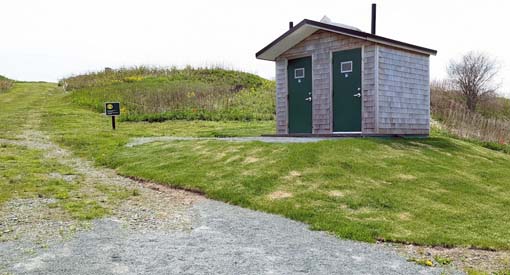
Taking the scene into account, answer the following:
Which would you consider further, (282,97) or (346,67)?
(282,97)

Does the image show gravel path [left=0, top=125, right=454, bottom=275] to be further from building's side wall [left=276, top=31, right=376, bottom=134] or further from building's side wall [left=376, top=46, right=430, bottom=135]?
building's side wall [left=376, top=46, right=430, bottom=135]

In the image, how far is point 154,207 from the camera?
240 inches

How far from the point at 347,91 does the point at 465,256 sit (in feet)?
23.6

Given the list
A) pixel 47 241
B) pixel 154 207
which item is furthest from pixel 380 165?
pixel 47 241

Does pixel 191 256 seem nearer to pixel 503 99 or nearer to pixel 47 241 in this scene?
pixel 47 241

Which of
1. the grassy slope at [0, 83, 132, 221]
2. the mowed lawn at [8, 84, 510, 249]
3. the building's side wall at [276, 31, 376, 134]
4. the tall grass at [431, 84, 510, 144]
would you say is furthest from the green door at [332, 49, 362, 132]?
the tall grass at [431, 84, 510, 144]

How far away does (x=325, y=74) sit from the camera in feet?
37.8

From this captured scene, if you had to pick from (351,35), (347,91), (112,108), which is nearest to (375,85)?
(347,91)

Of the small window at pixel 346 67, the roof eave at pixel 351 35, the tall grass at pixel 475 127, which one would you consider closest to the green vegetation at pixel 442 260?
the roof eave at pixel 351 35

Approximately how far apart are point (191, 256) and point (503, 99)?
30.6 m

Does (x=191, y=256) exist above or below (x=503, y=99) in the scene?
below

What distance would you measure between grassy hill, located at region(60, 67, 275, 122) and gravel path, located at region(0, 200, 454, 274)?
14748 millimetres

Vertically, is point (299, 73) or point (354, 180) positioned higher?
point (299, 73)

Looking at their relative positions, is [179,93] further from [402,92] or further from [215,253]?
[215,253]
